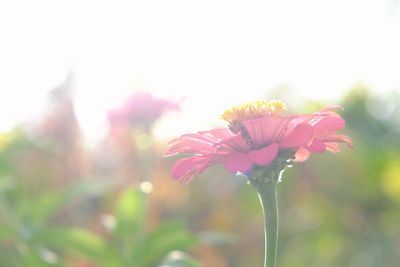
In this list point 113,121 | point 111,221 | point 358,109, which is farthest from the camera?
point 358,109

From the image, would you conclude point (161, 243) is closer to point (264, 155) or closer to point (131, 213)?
point (131, 213)

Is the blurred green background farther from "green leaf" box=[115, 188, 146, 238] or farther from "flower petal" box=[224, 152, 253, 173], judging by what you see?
"flower petal" box=[224, 152, 253, 173]

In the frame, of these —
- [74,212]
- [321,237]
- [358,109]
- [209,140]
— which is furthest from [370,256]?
[358,109]

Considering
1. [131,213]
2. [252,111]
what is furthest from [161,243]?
[252,111]

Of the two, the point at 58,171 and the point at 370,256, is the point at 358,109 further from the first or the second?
the point at 58,171

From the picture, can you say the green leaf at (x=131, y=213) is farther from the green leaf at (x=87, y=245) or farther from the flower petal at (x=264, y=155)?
the flower petal at (x=264, y=155)

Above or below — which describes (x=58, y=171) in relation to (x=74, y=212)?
above

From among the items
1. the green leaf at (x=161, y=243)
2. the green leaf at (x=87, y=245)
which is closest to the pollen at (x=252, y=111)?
the green leaf at (x=161, y=243)
